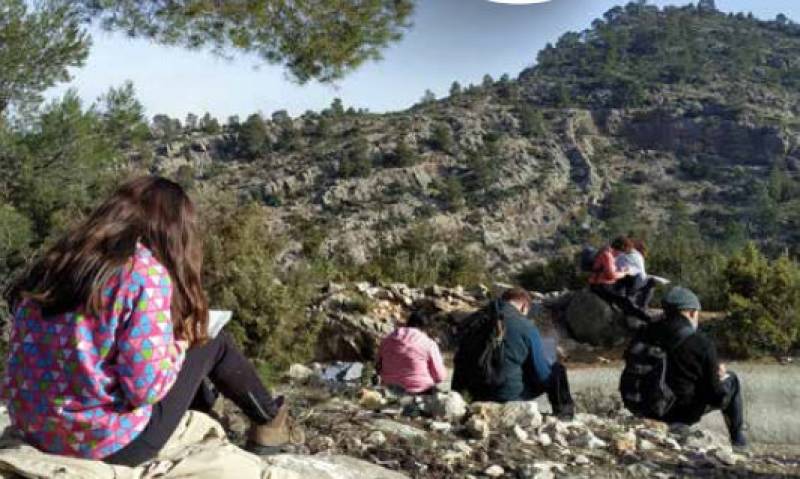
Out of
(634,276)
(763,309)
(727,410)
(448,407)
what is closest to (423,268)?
(634,276)

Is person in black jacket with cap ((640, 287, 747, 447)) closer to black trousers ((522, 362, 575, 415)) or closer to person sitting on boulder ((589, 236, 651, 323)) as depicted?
black trousers ((522, 362, 575, 415))

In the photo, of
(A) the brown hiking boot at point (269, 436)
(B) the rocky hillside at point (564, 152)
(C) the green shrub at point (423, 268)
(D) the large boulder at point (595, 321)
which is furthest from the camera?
Answer: (B) the rocky hillside at point (564, 152)

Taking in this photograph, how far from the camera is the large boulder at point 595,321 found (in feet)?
29.3

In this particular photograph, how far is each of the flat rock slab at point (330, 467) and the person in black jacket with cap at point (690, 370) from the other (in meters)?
2.05

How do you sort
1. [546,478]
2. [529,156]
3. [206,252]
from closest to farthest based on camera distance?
1. [546,478]
2. [206,252]
3. [529,156]

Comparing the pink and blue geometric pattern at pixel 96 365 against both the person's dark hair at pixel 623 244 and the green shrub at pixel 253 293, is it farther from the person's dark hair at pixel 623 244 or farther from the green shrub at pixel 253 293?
the person's dark hair at pixel 623 244

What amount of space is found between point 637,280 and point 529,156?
145ft

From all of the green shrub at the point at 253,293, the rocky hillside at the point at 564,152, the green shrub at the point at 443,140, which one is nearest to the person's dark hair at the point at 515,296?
the green shrub at the point at 253,293

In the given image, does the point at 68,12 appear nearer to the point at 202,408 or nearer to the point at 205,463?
the point at 202,408

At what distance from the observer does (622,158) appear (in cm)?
5544

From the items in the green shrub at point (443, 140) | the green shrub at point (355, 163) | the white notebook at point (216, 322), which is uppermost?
the green shrub at point (443, 140)

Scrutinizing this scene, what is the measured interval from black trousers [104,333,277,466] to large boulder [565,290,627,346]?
22.2 ft

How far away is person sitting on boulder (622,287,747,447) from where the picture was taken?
4.52 metres

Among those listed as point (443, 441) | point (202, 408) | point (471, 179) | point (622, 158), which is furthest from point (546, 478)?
point (622, 158)
